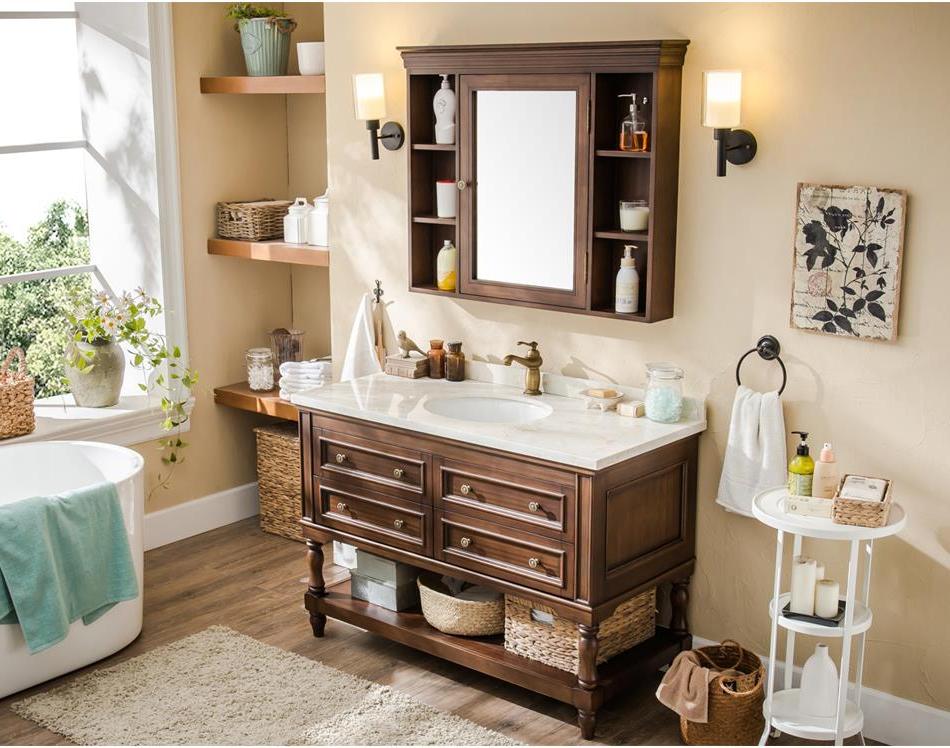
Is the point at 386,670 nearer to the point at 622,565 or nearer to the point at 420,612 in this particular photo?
the point at 420,612

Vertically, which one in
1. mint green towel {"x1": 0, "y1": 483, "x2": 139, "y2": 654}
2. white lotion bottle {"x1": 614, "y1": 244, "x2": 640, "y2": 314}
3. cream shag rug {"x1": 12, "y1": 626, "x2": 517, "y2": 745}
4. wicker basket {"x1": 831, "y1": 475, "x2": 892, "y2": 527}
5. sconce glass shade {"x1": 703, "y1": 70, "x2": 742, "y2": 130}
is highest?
sconce glass shade {"x1": 703, "y1": 70, "x2": 742, "y2": 130}

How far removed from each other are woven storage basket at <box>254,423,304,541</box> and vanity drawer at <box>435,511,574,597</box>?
1.36 meters

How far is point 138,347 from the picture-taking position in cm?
479

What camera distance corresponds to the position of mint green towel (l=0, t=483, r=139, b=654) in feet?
11.4

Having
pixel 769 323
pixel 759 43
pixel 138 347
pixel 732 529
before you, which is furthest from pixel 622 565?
pixel 138 347

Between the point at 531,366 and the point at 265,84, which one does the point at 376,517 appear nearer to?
the point at 531,366

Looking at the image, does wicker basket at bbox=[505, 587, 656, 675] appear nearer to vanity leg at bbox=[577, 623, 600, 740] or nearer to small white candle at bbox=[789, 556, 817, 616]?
vanity leg at bbox=[577, 623, 600, 740]

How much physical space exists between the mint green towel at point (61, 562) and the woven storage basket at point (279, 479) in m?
1.10

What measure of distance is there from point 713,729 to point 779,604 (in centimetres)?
40

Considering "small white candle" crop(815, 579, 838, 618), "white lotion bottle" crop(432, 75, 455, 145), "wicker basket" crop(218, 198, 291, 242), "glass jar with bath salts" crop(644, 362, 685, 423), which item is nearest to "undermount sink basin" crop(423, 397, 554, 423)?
"glass jar with bath salts" crop(644, 362, 685, 423)

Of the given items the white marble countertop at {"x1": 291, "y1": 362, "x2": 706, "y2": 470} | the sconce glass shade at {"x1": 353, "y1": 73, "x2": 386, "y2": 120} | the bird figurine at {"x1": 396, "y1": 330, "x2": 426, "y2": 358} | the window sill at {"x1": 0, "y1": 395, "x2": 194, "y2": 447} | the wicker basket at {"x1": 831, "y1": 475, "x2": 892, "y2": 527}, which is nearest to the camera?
the wicker basket at {"x1": 831, "y1": 475, "x2": 892, "y2": 527}

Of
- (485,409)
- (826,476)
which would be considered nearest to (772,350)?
(826,476)

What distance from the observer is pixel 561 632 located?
346cm

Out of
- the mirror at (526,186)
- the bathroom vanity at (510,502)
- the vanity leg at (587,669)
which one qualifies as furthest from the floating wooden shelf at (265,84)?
the vanity leg at (587,669)
